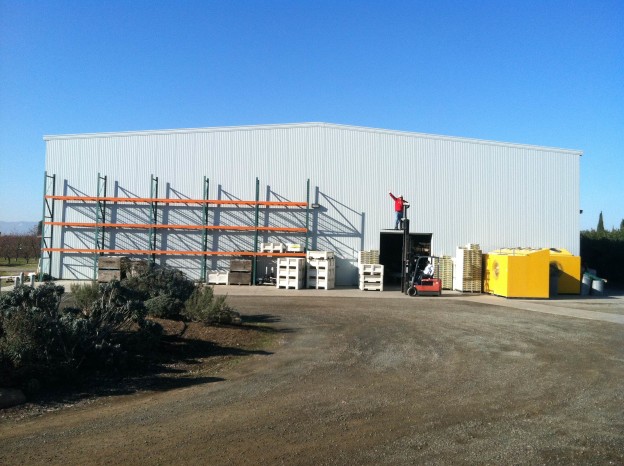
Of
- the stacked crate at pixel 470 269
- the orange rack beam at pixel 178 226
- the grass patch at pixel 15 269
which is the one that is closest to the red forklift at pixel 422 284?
the stacked crate at pixel 470 269

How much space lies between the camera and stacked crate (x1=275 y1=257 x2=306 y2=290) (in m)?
25.2

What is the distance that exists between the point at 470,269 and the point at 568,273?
5090 millimetres

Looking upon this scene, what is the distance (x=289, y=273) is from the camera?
2533 centimetres

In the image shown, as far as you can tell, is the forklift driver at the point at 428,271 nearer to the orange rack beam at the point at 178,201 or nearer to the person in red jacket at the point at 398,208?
the person in red jacket at the point at 398,208

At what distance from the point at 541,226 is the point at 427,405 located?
2433 cm

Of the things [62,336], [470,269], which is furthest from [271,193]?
[62,336]

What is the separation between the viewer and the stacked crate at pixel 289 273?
82.7 feet

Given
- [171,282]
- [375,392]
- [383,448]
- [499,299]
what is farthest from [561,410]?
[499,299]

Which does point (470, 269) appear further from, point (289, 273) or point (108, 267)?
point (108, 267)

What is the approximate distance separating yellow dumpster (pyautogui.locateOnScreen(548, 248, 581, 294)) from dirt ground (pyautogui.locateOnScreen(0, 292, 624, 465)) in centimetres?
1457

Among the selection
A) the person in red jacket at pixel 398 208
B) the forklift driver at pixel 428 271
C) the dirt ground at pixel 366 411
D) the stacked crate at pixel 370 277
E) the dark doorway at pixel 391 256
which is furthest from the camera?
the dark doorway at pixel 391 256

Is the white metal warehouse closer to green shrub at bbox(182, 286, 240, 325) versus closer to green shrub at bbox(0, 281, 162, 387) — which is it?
green shrub at bbox(182, 286, 240, 325)

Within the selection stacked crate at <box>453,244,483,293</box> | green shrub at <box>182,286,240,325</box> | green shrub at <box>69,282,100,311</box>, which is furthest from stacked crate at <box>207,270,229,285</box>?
green shrub at <box>69,282,100,311</box>

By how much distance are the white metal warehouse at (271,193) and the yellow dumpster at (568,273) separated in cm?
281
